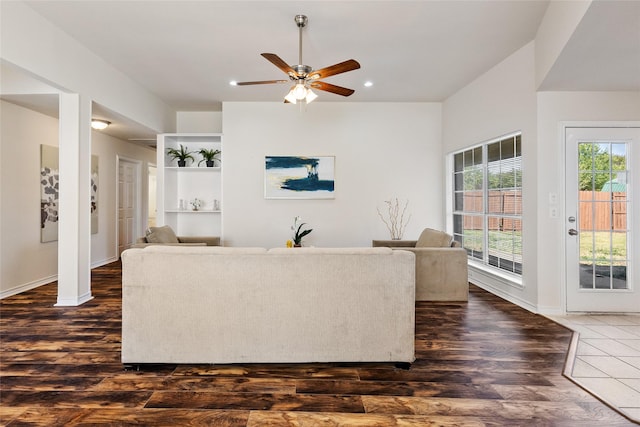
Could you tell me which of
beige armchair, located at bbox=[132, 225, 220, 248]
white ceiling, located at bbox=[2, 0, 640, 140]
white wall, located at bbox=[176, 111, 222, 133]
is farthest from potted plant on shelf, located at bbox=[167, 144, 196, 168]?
beige armchair, located at bbox=[132, 225, 220, 248]

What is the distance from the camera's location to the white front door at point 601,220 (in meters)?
3.47

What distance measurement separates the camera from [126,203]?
7016mm

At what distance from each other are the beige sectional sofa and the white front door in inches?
94.6

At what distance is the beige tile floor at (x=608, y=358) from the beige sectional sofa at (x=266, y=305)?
114 cm

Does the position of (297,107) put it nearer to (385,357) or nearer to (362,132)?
(362,132)

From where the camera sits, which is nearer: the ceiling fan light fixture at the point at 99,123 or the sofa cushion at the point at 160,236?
the sofa cushion at the point at 160,236

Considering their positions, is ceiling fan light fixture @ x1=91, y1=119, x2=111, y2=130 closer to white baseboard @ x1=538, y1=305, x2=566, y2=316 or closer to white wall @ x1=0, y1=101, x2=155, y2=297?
white wall @ x1=0, y1=101, x2=155, y2=297

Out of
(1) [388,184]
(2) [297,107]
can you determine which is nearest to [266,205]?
(2) [297,107]

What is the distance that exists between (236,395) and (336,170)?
4.18m

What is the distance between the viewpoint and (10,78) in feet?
12.8

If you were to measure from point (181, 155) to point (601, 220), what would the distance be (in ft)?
18.9

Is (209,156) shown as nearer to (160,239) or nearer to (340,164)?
(160,239)

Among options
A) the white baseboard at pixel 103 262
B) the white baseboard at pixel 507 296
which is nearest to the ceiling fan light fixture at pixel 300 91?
the white baseboard at pixel 507 296

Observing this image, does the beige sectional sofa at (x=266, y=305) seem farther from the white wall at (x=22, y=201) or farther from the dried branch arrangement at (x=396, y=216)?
the dried branch arrangement at (x=396, y=216)
